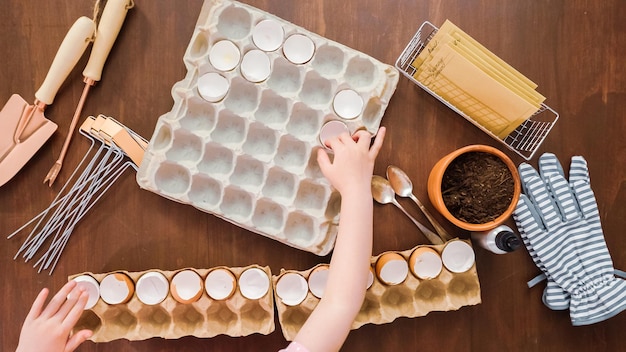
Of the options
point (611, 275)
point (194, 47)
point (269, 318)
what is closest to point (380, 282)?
point (269, 318)

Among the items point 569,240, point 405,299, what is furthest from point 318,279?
point 569,240

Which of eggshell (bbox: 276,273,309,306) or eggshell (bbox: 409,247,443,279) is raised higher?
eggshell (bbox: 409,247,443,279)

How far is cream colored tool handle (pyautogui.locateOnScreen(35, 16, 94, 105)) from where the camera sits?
1.01 m

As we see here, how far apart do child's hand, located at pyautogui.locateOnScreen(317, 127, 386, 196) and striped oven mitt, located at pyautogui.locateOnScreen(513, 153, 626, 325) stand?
369 millimetres

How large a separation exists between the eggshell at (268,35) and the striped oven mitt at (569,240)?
0.59 metres

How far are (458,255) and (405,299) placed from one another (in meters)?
0.14

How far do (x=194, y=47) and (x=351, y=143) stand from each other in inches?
14.7

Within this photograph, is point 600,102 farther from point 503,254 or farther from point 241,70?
point 241,70

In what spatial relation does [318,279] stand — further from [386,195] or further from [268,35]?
Result: [268,35]

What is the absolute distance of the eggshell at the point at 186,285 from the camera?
0.97 m

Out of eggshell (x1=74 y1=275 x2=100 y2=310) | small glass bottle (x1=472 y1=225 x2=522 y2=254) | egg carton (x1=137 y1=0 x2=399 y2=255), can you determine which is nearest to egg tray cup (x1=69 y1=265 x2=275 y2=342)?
eggshell (x1=74 y1=275 x2=100 y2=310)

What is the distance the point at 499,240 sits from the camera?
0.99 meters

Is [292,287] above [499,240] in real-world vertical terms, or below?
below

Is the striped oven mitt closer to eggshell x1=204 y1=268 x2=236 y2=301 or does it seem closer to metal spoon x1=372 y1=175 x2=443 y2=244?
metal spoon x1=372 y1=175 x2=443 y2=244
